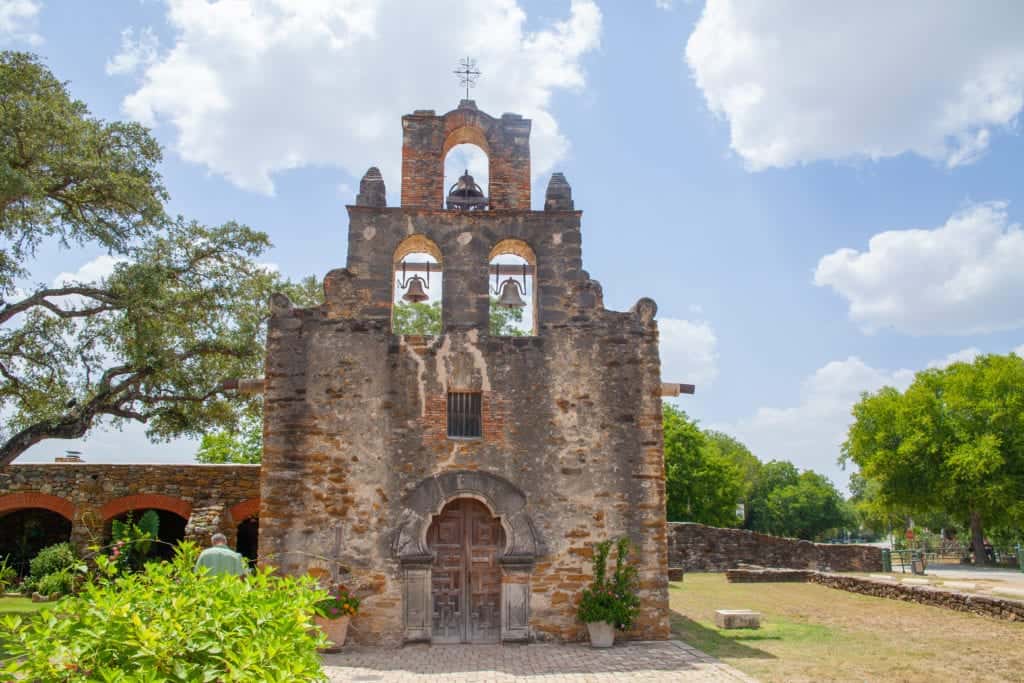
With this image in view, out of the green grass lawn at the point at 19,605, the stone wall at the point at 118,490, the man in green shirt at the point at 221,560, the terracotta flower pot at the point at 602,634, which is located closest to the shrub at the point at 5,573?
the green grass lawn at the point at 19,605

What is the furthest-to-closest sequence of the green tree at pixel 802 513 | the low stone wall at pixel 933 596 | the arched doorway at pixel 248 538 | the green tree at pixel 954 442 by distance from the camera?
the green tree at pixel 802 513
the green tree at pixel 954 442
the arched doorway at pixel 248 538
the low stone wall at pixel 933 596

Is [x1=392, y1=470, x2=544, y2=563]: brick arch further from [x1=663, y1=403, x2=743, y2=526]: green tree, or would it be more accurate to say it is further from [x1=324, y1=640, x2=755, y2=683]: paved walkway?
[x1=663, y1=403, x2=743, y2=526]: green tree

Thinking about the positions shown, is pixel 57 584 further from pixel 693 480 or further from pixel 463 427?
pixel 693 480

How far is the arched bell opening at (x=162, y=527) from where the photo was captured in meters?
17.9

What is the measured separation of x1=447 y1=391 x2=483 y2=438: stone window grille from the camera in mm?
11797

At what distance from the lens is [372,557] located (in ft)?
37.0

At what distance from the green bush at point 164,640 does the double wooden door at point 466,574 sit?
6963mm

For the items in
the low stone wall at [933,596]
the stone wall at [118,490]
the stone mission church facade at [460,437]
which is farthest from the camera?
Answer: the stone wall at [118,490]

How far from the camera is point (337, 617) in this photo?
35.1 ft

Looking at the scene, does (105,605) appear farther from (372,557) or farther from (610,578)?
(610,578)

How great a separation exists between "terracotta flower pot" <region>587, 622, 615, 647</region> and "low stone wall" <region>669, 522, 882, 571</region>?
16.8m

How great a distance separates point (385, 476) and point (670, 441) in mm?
26943

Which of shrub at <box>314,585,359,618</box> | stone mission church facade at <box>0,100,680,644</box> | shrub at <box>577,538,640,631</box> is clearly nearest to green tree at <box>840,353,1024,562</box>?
stone mission church facade at <box>0,100,680,644</box>

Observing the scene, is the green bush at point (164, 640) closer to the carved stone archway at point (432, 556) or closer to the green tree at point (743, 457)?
the carved stone archway at point (432, 556)
